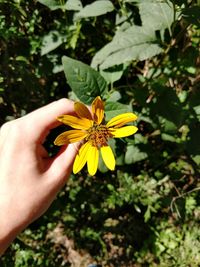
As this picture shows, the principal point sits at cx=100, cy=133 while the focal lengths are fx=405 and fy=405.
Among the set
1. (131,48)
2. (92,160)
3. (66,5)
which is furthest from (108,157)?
(66,5)

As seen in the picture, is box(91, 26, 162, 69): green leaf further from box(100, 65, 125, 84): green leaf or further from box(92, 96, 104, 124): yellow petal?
box(92, 96, 104, 124): yellow petal

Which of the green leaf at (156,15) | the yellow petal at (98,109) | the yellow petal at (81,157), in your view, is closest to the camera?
the yellow petal at (98,109)

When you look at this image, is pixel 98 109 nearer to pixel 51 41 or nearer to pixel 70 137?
pixel 70 137

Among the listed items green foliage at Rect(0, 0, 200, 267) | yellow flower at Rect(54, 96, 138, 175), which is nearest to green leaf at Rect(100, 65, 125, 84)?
green foliage at Rect(0, 0, 200, 267)

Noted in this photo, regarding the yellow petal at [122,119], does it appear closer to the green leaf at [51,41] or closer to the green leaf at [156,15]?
the green leaf at [156,15]

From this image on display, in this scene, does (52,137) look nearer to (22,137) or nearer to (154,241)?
(22,137)

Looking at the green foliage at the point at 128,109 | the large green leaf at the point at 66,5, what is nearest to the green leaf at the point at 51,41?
the green foliage at the point at 128,109

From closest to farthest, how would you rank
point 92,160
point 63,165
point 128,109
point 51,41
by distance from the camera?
1. point 92,160
2. point 63,165
3. point 128,109
4. point 51,41

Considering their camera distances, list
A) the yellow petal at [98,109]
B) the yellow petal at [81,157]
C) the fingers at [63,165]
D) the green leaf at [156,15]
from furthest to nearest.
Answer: the green leaf at [156,15] < the fingers at [63,165] < the yellow petal at [81,157] < the yellow petal at [98,109]
